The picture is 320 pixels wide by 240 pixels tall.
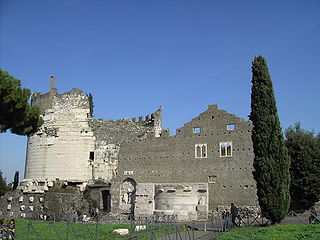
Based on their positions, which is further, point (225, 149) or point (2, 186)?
point (2, 186)

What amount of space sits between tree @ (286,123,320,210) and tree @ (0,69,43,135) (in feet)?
64.2

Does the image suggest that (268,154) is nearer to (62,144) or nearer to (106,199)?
(106,199)

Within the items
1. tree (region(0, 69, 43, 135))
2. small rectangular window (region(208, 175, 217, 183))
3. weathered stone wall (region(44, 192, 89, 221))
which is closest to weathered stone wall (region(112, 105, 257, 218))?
small rectangular window (region(208, 175, 217, 183))

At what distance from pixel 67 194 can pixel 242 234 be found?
719 inches

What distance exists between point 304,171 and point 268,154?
11.3m

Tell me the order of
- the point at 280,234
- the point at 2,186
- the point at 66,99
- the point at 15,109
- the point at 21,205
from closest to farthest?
the point at 280,234
the point at 15,109
the point at 21,205
the point at 66,99
the point at 2,186

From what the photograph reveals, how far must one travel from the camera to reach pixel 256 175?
18.2 m

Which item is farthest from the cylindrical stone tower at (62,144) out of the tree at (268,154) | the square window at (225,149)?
the tree at (268,154)

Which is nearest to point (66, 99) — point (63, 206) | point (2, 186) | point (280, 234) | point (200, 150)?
point (63, 206)

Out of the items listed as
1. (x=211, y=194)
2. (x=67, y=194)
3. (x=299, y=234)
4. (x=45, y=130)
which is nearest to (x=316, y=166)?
(x=211, y=194)

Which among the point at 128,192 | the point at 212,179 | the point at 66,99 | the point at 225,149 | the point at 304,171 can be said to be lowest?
the point at 128,192

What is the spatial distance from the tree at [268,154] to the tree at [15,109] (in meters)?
12.2

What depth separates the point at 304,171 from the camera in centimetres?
2755

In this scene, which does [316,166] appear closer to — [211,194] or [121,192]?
[211,194]
